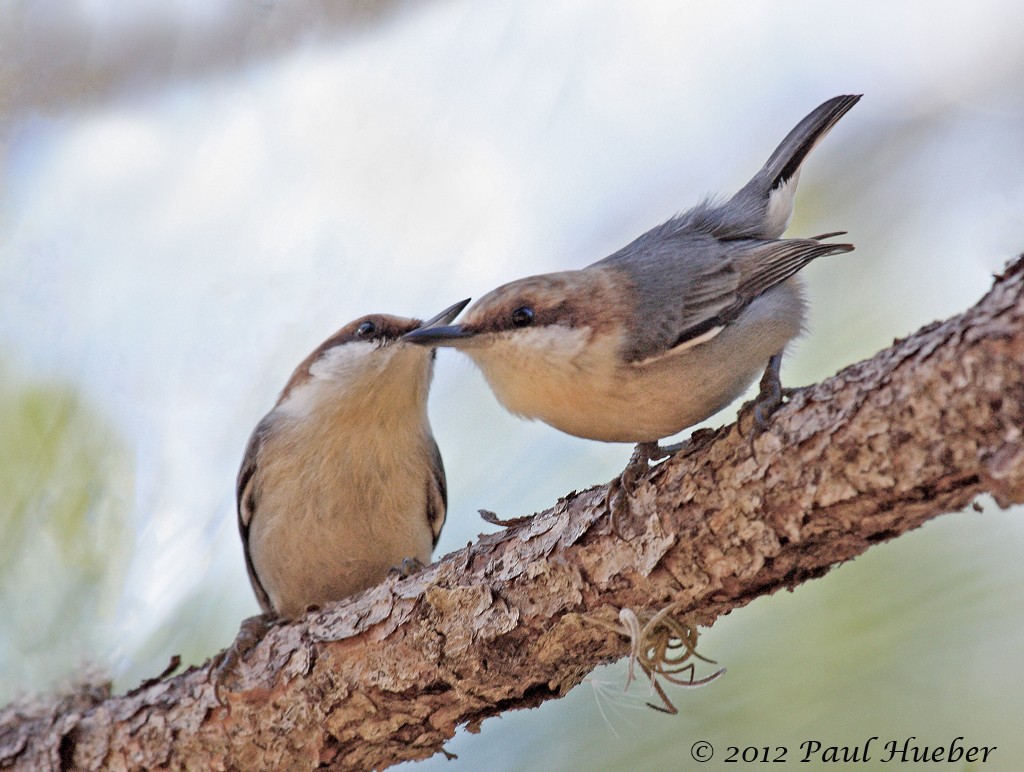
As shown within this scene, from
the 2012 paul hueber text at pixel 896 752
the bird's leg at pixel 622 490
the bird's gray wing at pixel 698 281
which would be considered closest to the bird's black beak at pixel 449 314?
the bird's gray wing at pixel 698 281

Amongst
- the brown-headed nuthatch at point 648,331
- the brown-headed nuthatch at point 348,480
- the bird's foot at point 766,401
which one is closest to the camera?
the bird's foot at point 766,401

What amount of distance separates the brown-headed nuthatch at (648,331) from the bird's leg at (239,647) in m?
0.76

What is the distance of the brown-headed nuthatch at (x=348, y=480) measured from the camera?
238 centimetres

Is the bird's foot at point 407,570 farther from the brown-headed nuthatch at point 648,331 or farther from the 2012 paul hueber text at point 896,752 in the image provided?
the 2012 paul hueber text at point 896,752

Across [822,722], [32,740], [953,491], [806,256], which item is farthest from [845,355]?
[32,740]

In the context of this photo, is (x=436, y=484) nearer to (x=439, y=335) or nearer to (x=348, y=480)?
(x=348, y=480)

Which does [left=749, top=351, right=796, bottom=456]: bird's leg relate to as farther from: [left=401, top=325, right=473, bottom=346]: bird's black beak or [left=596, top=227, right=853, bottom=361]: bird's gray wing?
[left=401, top=325, right=473, bottom=346]: bird's black beak

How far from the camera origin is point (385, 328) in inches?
95.0

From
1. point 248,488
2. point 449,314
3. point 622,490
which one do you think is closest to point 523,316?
point 449,314

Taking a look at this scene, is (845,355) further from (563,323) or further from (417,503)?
(417,503)

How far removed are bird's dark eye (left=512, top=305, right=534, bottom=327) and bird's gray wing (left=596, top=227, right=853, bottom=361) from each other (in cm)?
21

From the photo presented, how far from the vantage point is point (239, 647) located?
197cm

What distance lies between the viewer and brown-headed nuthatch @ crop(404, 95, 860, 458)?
172 centimetres

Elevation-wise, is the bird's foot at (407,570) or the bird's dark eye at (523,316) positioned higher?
the bird's dark eye at (523,316)
